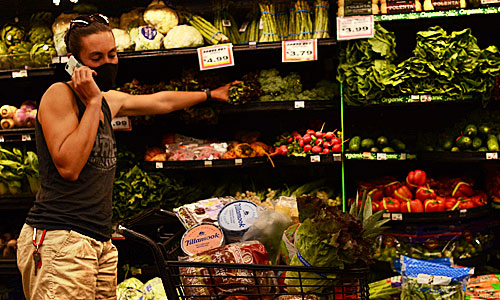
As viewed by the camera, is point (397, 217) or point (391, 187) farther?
point (391, 187)

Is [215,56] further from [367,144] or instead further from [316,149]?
[367,144]

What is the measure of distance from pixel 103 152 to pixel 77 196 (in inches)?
9.1

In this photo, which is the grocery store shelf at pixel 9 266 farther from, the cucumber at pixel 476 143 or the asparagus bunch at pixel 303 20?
the cucumber at pixel 476 143

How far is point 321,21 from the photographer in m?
3.52

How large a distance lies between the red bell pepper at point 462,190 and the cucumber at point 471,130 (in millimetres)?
388

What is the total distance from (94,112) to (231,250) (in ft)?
3.03

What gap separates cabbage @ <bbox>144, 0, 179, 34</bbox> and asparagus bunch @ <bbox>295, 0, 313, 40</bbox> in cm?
96

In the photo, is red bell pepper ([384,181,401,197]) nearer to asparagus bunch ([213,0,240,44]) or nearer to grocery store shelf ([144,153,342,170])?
grocery store shelf ([144,153,342,170])

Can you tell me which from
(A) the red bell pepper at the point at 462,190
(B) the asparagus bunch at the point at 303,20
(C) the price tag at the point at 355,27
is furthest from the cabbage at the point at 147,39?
(A) the red bell pepper at the point at 462,190

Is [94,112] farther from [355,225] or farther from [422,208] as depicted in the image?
[422,208]

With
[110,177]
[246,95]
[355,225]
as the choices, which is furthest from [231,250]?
[246,95]

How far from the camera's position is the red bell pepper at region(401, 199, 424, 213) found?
11.0ft

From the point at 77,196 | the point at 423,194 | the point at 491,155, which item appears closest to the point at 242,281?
the point at 77,196

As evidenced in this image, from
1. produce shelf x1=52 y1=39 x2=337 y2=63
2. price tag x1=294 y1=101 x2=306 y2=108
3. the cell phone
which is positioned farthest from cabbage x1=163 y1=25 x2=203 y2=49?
the cell phone
